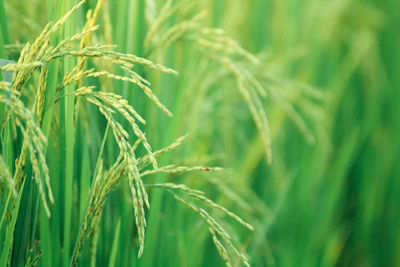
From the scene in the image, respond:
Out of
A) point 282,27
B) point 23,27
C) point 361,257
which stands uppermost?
point 282,27

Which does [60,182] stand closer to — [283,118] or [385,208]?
[283,118]

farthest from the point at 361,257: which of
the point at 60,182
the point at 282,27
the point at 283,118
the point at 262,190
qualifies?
Result: the point at 60,182

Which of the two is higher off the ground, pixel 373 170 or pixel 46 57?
pixel 46 57

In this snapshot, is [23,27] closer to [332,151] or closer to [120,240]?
[120,240]

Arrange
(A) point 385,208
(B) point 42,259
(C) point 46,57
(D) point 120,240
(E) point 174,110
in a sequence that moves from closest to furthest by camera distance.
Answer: (C) point 46,57
(B) point 42,259
(D) point 120,240
(E) point 174,110
(A) point 385,208

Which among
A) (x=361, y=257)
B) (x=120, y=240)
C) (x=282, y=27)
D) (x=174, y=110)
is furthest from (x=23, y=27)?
(x=361, y=257)

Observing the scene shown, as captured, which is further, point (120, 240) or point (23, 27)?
point (23, 27)

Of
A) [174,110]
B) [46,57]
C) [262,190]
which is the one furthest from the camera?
[262,190]
